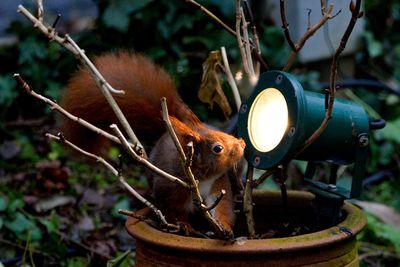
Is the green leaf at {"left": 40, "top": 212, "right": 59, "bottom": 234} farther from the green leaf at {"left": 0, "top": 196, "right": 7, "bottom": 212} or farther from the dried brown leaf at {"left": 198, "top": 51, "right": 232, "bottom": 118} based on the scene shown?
the dried brown leaf at {"left": 198, "top": 51, "right": 232, "bottom": 118}

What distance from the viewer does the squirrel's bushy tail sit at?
4.69ft

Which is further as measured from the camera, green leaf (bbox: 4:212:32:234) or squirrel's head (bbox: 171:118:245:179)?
green leaf (bbox: 4:212:32:234)

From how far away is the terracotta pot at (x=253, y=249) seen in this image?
1.15m

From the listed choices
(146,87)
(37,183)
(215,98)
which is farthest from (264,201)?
(37,183)

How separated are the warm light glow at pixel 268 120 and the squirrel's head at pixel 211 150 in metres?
0.05

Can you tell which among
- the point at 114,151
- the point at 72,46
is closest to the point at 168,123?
the point at 72,46

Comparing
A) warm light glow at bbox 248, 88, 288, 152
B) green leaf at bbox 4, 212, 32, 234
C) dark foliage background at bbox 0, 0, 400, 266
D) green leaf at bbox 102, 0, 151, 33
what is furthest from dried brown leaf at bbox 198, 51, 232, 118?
green leaf at bbox 102, 0, 151, 33

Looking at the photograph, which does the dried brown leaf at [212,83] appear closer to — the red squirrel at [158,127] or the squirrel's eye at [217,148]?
the red squirrel at [158,127]

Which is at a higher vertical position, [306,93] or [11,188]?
[306,93]

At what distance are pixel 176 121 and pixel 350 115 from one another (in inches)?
12.7

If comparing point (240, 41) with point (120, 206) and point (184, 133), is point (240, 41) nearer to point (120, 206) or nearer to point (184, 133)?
point (184, 133)

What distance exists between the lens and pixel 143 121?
1.46 metres

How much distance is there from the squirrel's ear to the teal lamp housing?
0.36ft

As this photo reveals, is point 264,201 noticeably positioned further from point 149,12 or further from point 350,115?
point 149,12
